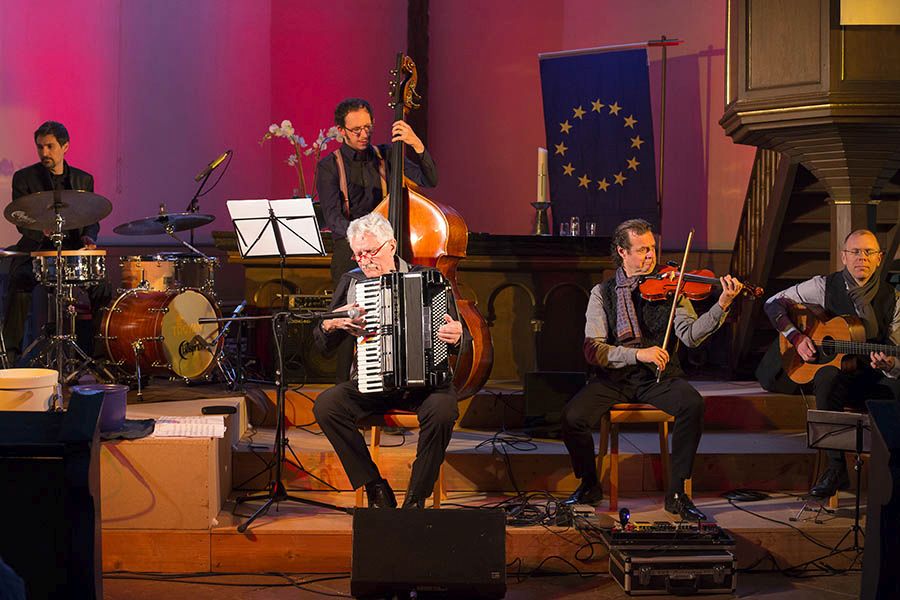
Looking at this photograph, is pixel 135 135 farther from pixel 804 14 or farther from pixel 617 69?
pixel 804 14

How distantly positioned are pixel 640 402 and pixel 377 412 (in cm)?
123

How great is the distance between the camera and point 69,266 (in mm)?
5770

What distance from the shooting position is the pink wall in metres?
8.13

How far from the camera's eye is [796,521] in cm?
460

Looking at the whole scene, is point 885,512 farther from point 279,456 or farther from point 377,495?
point 279,456

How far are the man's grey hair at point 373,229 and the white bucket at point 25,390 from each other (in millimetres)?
1352

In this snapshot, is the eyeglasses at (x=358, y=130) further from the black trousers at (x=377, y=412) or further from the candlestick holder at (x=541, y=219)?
the candlestick holder at (x=541, y=219)

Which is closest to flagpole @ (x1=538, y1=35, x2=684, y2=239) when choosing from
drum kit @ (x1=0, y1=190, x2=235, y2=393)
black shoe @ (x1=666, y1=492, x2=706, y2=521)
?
drum kit @ (x1=0, y1=190, x2=235, y2=393)

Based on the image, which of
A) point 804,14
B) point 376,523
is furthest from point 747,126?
point 376,523

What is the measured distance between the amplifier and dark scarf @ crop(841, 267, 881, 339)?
179cm

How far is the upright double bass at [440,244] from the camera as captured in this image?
15.3 ft

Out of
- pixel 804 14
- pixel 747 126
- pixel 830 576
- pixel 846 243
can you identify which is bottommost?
pixel 830 576

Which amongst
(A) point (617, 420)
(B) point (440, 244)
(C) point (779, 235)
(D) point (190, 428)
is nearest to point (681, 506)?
(A) point (617, 420)

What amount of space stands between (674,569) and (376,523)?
47.3 inches
